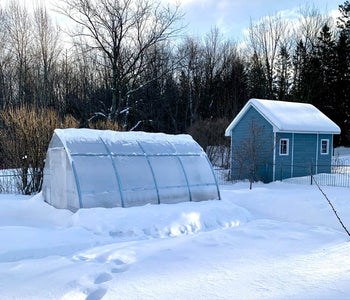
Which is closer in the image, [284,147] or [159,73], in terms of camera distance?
[284,147]

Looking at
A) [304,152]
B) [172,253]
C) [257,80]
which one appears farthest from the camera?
[257,80]

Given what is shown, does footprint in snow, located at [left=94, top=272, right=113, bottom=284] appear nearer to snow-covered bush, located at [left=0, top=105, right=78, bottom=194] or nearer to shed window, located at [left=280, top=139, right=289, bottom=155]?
snow-covered bush, located at [left=0, top=105, right=78, bottom=194]

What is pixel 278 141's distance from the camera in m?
17.4

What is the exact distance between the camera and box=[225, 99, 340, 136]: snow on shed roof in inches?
680

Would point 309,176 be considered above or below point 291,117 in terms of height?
below

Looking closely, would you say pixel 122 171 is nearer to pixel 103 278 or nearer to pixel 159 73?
pixel 103 278

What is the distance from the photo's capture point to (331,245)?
6.82 meters

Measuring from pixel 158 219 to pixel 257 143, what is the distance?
1162 cm

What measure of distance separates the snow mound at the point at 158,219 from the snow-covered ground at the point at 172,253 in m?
0.03

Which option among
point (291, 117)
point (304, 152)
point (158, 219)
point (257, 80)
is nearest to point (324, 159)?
point (304, 152)

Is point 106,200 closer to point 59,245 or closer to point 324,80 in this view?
point 59,245

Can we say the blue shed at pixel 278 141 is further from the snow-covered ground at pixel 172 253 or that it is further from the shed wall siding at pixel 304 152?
the snow-covered ground at pixel 172 253

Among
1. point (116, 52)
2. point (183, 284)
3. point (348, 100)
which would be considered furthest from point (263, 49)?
point (183, 284)

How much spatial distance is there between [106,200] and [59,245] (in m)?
2.09
